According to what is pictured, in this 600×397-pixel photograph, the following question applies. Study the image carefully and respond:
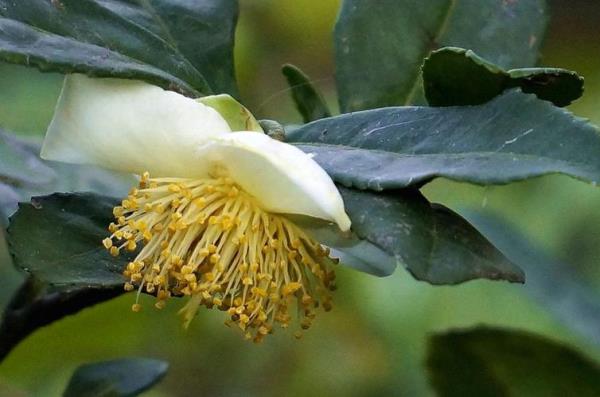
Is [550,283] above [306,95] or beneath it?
→ beneath

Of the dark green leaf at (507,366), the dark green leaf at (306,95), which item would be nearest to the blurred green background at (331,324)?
the dark green leaf at (507,366)

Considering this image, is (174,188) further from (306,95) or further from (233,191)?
(306,95)

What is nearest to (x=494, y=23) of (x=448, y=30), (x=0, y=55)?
(x=448, y=30)

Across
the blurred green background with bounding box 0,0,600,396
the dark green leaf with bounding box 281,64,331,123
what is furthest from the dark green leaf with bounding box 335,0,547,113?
the blurred green background with bounding box 0,0,600,396

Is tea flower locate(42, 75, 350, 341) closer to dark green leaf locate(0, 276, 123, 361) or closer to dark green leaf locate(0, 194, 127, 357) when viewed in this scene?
dark green leaf locate(0, 194, 127, 357)

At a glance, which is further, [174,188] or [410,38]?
[410,38]

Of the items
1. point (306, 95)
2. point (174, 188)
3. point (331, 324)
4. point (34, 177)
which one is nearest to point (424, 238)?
point (174, 188)

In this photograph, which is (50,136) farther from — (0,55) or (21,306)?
(21,306)
